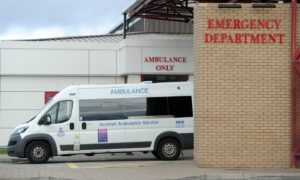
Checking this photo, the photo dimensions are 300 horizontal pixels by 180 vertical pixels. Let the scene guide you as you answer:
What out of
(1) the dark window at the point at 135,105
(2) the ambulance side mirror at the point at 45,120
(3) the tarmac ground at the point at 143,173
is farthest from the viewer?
(1) the dark window at the point at 135,105

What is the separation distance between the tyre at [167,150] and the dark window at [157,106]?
904 mm

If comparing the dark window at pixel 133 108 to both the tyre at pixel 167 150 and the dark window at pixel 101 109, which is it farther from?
the tyre at pixel 167 150

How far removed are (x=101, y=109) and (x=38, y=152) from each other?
234 centimetres

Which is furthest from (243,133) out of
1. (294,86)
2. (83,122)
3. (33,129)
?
(33,129)

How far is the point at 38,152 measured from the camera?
65.9 feet

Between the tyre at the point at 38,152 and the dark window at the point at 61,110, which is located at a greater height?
the dark window at the point at 61,110

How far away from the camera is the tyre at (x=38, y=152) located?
20062 mm

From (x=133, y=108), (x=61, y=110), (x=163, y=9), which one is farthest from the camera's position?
(x=163, y=9)

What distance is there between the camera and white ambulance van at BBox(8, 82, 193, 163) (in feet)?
66.0

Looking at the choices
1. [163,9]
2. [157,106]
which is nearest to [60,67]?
[163,9]

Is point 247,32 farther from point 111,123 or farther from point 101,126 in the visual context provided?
point 101,126

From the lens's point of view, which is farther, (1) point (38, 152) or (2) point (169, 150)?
(2) point (169, 150)

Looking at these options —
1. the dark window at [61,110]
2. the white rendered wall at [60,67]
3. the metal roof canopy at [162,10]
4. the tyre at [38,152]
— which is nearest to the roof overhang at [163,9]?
the metal roof canopy at [162,10]

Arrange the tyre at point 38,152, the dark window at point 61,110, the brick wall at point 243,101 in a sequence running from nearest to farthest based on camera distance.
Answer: the brick wall at point 243,101 < the tyre at point 38,152 < the dark window at point 61,110
